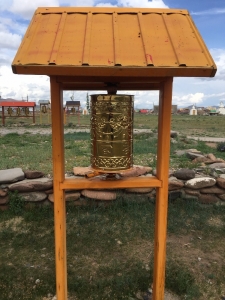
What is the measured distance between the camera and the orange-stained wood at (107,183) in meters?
2.52

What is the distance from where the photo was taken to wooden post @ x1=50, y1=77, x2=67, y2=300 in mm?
2459

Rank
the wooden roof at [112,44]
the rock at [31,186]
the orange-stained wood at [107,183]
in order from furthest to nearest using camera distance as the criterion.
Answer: the rock at [31,186] → the orange-stained wood at [107,183] → the wooden roof at [112,44]

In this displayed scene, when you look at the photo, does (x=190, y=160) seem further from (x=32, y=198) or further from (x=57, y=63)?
(x=57, y=63)

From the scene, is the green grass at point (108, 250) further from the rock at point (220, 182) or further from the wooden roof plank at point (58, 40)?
the wooden roof plank at point (58, 40)

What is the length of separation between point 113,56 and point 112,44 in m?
0.16

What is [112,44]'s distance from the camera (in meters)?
2.13

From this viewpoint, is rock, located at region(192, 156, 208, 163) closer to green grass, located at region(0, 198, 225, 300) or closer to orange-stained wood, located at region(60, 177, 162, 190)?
green grass, located at region(0, 198, 225, 300)

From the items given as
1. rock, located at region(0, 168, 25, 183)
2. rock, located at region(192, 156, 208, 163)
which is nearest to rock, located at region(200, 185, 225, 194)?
rock, located at region(192, 156, 208, 163)

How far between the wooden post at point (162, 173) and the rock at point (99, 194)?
2.35 metres

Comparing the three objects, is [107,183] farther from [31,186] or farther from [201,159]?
[201,159]

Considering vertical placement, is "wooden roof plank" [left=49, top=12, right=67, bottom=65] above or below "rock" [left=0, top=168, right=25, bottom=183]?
above

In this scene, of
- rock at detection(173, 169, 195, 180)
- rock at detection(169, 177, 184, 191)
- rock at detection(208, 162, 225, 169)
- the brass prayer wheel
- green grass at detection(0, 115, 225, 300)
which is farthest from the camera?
rock at detection(208, 162, 225, 169)

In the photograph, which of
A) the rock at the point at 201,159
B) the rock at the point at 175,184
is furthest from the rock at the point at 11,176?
the rock at the point at 201,159

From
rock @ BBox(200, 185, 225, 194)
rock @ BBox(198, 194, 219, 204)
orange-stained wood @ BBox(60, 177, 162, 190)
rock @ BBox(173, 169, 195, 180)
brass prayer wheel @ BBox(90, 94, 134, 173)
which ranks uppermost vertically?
brass prayer wheel @ BBox(90, 94, 134, 173)
